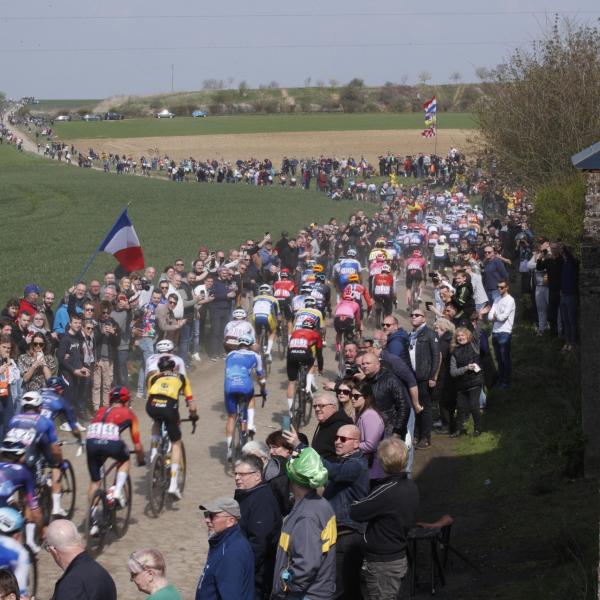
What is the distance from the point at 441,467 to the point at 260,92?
161m

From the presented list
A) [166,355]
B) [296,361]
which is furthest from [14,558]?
[296,361]

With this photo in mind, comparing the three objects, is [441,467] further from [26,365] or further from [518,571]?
[26,365]

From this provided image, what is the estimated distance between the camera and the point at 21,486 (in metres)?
10.5

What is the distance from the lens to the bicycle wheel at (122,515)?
12211 mm

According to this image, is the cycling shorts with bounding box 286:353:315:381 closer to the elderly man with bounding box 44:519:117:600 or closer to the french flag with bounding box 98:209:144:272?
the french flag with bounding box 98:209:144:272

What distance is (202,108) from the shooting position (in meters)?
160

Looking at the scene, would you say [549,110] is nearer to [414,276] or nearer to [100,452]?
[414,276]

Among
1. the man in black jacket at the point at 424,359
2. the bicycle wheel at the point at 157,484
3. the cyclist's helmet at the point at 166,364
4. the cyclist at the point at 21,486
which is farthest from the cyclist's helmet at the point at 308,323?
the cyclist at the point at 21,486

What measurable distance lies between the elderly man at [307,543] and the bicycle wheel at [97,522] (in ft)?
15.3

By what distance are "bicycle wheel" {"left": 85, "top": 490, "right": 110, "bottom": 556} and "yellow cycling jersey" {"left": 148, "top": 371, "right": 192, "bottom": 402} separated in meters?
1.66

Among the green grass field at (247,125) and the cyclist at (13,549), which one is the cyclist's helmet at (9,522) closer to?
the cyclist at (13,549)

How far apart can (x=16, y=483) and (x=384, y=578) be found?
153 inches

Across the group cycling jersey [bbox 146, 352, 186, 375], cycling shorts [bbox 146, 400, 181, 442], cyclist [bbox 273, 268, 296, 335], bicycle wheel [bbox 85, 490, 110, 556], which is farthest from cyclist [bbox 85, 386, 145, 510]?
cyclist [bbox 273, 268, 296, 335]

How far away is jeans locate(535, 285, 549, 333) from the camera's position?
2144 cm
